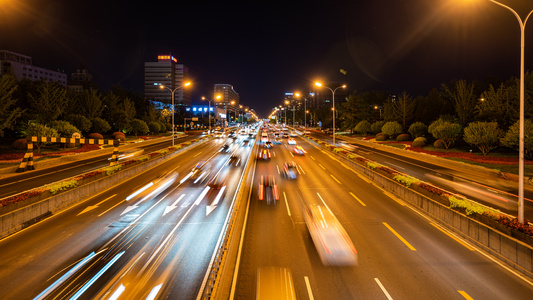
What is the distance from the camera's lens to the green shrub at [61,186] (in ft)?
55.7

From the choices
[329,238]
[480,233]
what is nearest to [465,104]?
[480,233]

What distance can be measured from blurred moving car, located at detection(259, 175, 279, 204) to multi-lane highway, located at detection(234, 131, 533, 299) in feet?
3.36

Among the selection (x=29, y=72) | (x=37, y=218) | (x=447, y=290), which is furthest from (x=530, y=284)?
(x=29, y=72)

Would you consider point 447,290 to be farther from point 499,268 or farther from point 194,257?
point 194,257

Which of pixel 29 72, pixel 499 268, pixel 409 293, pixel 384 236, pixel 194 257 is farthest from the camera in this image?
pixel 29 72

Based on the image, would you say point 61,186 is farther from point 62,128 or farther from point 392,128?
point 392,128

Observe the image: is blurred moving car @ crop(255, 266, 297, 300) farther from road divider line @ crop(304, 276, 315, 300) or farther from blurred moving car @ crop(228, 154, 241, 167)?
blurred moving car @ crop(228, 154, 241, 167)

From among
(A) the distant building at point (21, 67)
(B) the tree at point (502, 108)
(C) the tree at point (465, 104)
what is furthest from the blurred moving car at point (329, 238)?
(A) the distant building at point (21, 67)

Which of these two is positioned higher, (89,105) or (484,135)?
(89,105)

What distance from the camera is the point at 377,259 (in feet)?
35.3

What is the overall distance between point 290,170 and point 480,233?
1970cm

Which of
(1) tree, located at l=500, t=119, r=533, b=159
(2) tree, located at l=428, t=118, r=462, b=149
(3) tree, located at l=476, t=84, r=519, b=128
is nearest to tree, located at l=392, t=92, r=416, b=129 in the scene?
(2) tree, located at l=428, t=118, r=462, b=149

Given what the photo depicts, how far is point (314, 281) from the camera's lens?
920 cm

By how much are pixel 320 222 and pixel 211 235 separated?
568 centimetres
